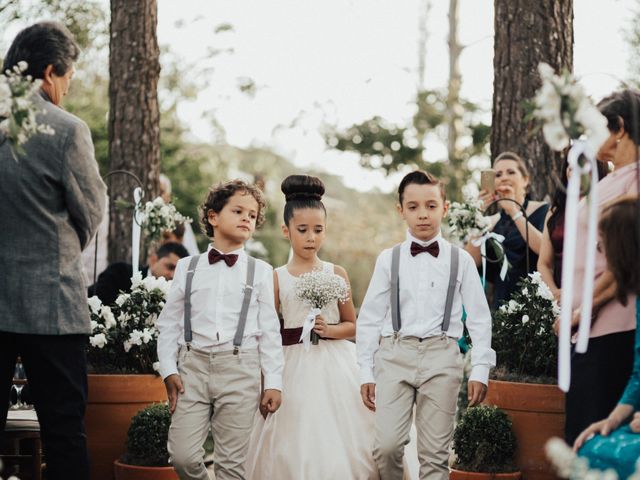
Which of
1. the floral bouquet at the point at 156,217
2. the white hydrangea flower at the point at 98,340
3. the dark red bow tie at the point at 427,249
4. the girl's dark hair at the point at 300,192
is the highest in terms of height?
the girl's dark hair at the point at 300,192

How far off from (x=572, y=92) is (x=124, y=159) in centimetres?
→ 557

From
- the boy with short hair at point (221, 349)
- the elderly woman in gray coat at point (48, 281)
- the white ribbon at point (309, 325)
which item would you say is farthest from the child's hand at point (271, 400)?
the elderly woman in gray coat at point (48, 281)

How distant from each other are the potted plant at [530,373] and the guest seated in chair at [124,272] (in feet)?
9.03

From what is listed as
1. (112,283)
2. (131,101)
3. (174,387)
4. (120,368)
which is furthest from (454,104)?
(174,387)

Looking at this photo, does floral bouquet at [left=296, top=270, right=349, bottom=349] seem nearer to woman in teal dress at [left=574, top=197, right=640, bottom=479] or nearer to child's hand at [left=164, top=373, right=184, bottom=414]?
child's hand at [left=164, top=373, right=184, bottom=414]

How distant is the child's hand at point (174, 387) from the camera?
509 cm

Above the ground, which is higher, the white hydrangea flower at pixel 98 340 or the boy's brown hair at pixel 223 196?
the boy's brown hair at pixel 223 196

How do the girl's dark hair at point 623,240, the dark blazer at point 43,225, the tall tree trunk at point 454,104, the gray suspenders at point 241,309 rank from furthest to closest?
the tall tree trunk at point 454,104, the gray suspenders at point 241,309, the dark blazer at point 43,225, the girl's dark hair at point 623,240

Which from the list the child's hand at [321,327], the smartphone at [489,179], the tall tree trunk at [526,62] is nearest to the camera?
the child's hand at [321,327]

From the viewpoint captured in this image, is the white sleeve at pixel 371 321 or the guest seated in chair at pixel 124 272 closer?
the white sleeve at pixel 371 321

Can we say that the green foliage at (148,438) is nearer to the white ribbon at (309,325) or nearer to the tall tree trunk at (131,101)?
the white ribbon at (309,325)

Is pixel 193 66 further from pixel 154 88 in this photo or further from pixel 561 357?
pixel 561 357

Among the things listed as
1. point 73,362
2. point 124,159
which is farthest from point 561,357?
point 124,159

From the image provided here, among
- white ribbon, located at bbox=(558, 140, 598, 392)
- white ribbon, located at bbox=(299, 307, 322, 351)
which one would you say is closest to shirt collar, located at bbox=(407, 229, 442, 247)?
white ribbon, located at bbox=(299, 307, 322, 351)
